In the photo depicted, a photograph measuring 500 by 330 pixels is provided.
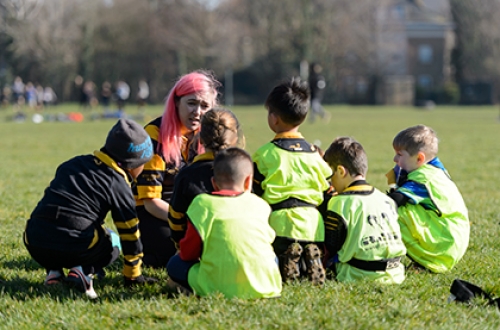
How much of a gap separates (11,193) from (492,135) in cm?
1412

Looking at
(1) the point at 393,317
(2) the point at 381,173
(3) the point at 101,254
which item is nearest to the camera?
(1) the point at 393,317

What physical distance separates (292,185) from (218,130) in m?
0.61

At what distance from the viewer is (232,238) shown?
3822 millimetres

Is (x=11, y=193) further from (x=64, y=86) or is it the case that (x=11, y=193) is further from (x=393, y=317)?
(x=64, y=86)

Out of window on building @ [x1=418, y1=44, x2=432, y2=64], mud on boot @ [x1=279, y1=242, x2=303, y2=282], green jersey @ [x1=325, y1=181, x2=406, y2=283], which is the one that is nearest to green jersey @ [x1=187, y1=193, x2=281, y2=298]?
mud on boot @ [x1=279, y1=242, x2=303, y2=282]

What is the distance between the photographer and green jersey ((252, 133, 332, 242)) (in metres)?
4.49

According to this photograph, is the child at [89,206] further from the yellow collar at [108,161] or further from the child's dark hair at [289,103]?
the child's dark hair at [289,103]

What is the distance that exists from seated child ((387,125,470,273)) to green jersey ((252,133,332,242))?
25.9 inches

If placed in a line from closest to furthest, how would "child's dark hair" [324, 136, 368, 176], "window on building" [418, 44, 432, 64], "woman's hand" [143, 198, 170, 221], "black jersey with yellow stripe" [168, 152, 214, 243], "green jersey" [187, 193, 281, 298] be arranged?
"green jersey" [187, 193, 281, 298] → "black jersey with yellow stripe" [168, 152, 214, 243] → "child's dark hair" [324, 136, 368, 176] → "woman's hand" [143, 198, 170, 221] → "window on building" [418, 44, 432, 64]

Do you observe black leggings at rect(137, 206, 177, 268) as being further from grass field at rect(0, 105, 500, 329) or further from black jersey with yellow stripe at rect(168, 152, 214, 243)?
black jersey with yellow stripe at rect(168, 152, 214, 243)

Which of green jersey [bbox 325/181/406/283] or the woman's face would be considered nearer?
green jersey [bbox 325/181/406/283]

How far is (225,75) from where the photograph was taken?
5878 cm

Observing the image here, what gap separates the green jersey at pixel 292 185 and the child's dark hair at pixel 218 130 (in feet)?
0.98

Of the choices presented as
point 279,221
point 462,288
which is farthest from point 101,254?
point 462,288
